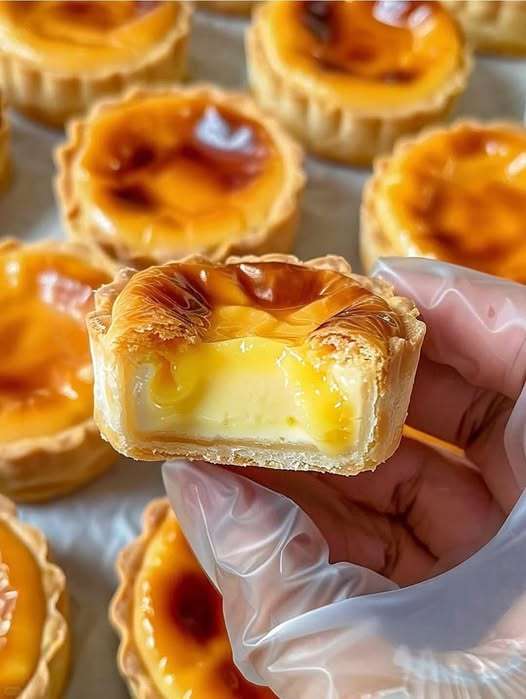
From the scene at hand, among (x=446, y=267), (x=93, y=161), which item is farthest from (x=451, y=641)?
(x=93, y=161)

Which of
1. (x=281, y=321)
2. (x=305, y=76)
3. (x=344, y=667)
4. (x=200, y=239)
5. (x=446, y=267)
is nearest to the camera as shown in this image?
(x=344, y=667)

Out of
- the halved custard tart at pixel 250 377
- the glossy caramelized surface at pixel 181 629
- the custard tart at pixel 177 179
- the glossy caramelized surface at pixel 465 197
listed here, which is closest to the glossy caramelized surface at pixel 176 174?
the custard tart at pixel 177 179

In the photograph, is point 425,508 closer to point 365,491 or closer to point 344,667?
point 365,491

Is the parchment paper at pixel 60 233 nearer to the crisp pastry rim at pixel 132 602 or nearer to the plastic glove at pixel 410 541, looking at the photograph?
the crisp pastry rim at pixel 132 602

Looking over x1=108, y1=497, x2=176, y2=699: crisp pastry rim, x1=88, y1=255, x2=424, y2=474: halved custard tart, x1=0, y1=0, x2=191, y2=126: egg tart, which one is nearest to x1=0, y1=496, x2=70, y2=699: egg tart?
x1=108, y1=497, x2=176, y2=699: crisp pastry rim

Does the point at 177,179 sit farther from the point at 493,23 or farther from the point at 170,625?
the point at 493,23

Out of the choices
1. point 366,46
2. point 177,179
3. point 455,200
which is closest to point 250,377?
point 177,179
